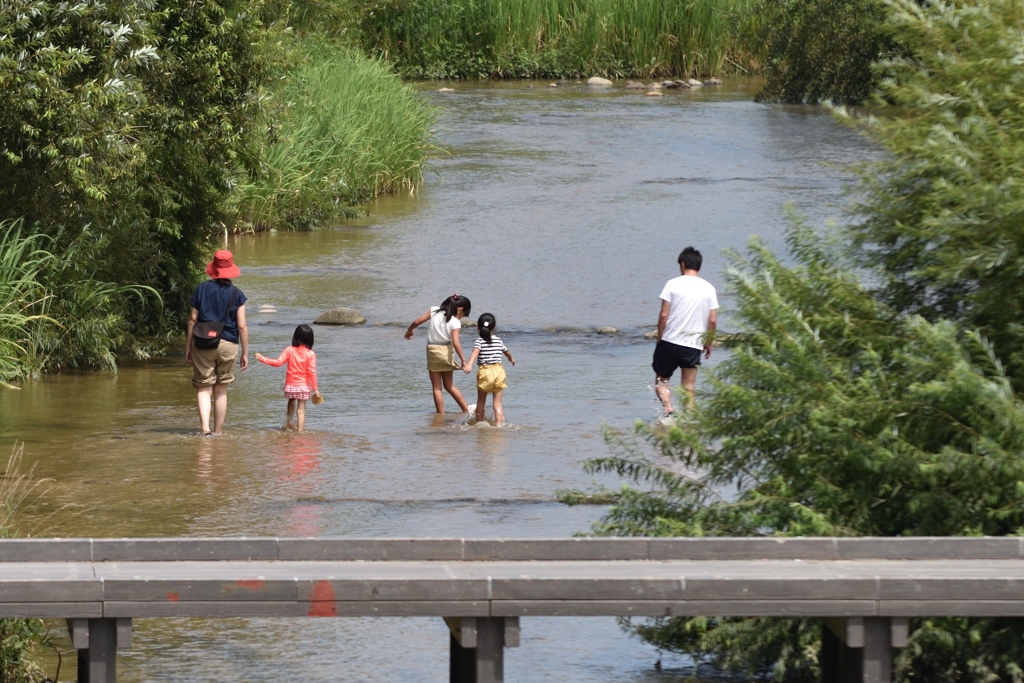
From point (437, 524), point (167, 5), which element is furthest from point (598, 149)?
point (437, 524)

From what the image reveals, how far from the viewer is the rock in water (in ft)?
54.7

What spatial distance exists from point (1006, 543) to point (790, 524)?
3.00 feet

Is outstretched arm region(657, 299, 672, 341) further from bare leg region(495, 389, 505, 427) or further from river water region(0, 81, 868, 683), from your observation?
bare leg region(495, 389, 505, 427)

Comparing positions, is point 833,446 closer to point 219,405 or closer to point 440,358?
point 219,405

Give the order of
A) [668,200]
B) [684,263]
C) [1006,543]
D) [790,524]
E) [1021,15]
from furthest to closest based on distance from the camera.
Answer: [668,200] → [684,263] → [1021,15] → [790,524] → [1006,543]

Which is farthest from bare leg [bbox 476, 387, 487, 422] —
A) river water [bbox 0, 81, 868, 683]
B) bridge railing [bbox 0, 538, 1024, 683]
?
bridge railing [bbox 0, 538, 1024, 683]

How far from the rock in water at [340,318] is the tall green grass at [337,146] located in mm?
3231

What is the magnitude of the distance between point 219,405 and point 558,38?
34115mm

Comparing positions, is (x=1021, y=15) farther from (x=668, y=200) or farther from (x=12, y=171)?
(x=668, y=200)

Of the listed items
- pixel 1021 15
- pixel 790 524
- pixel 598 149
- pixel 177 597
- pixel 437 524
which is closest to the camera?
pixel 177 597

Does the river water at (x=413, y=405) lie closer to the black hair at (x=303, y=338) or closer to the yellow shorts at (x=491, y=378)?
the yellow shorts at (x=491, y=378)

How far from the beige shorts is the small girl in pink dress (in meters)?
0.28

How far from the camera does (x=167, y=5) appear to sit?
560 inches

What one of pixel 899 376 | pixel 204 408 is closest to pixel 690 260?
pixel 204 408
